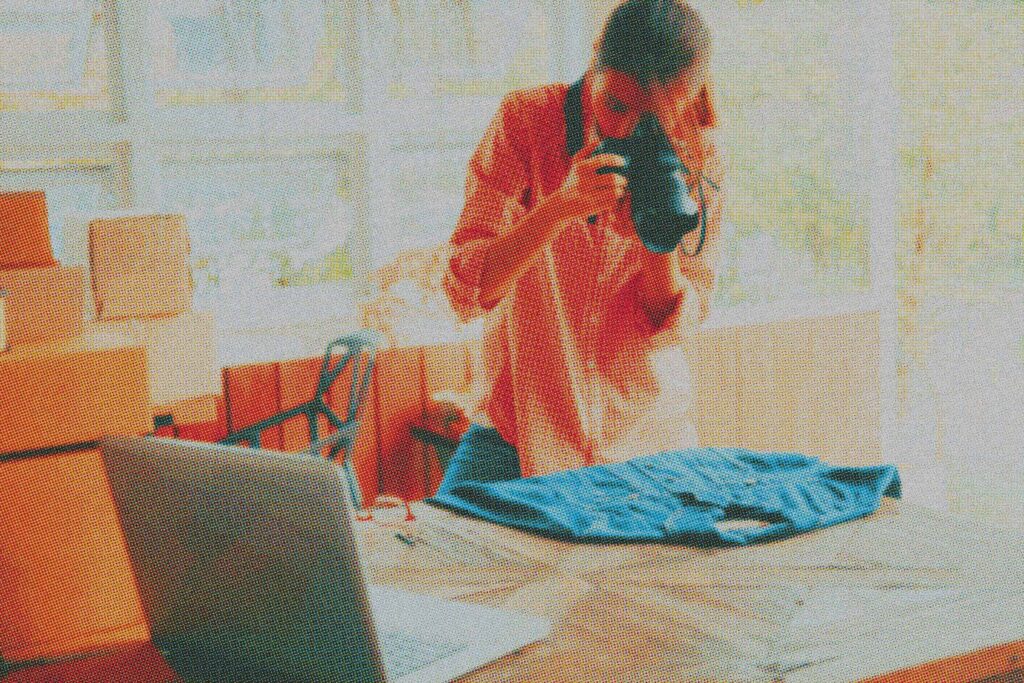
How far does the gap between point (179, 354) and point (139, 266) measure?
0.17m

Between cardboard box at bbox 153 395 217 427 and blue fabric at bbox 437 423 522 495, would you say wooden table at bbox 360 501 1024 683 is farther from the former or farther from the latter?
cardboard box at bbox 153 395 217 427

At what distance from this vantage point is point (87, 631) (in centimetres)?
113

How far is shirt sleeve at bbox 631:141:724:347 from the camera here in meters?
1.41

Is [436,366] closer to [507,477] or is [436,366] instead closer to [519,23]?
[519,23]

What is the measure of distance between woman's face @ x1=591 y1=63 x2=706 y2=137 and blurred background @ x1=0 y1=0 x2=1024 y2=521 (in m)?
0.47

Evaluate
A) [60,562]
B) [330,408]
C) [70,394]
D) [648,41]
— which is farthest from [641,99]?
[330,408]

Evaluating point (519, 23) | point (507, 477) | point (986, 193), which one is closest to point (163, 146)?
point (519, 23)

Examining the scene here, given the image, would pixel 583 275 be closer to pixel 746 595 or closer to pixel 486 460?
pixel 486 460

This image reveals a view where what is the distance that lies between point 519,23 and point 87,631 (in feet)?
4.14

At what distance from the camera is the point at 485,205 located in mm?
1394

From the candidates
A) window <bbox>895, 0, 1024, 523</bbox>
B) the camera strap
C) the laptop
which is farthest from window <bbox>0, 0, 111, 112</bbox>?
window <bbox>895, 0, 1024, 523</bbox>

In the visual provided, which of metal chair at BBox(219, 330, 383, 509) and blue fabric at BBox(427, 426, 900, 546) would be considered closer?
blue fabric at BBox(427, 426, 900, 546)

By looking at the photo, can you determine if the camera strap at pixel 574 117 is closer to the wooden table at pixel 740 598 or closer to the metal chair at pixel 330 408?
the wooden table at pixel 740 598

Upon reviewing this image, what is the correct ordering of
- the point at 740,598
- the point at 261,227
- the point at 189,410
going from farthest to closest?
the point at 261,227 → the point at 189,410 → the point at 740,598
